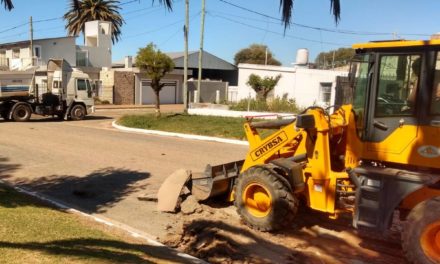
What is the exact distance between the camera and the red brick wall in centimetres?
4253

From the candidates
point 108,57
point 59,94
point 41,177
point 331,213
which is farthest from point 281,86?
point 331,213

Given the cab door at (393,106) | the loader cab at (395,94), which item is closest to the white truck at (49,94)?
the loader cab at (395,94)

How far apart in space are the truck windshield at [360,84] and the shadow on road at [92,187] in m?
4.48

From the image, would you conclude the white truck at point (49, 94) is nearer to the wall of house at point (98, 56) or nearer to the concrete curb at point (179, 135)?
the concrete curb at point (179, 135)

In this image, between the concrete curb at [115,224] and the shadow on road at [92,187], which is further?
the shadow on road at [92,187]

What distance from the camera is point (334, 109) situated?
699 centimetres

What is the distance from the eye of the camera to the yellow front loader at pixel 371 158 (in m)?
5.21

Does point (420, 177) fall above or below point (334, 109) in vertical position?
below

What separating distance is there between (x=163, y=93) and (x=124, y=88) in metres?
4.63

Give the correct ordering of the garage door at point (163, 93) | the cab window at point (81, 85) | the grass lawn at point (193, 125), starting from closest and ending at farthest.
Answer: the grass lawn at point (193, 125), the cab window at point (81, 85), the garage door at point (163, 93)

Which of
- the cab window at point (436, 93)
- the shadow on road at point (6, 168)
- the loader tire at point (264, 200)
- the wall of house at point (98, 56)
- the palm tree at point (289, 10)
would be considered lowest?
the shadow on road at point (6, 168)

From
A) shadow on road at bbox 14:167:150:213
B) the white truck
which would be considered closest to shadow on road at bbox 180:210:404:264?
shadow on road at bbox 14:167:150:213

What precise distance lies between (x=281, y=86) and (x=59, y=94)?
1658 centimetres

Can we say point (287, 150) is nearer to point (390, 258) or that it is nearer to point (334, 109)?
point (334, 109)
